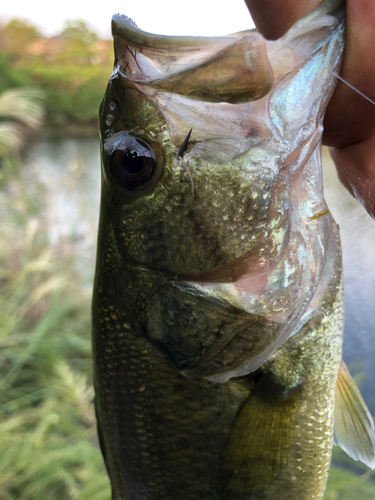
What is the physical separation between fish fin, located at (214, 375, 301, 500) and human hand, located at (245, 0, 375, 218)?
0.53 meters

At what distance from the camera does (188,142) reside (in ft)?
2.53

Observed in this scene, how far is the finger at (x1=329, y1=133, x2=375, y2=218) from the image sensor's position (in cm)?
90

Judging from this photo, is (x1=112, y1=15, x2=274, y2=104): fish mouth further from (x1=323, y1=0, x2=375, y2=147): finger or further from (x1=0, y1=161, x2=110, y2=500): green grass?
(x1=0, y1=161, x2=110, y2=500): green grass

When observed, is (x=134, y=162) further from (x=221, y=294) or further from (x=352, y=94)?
(x=352, y=94)

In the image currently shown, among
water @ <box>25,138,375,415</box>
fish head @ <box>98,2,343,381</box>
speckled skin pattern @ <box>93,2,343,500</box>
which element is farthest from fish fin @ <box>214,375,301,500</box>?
water @ <box>25,138,375,415</box>

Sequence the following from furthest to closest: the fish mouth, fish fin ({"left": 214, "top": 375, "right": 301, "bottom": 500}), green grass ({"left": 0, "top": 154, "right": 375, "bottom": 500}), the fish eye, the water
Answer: the water < green grass ({"left": 0, "top": 154, "right": 375, "bottom": 500}) < fish fin ({"left": 214, "top": 375, "right": 301, "bottom": 500}) < the fish eye < the fish mouth

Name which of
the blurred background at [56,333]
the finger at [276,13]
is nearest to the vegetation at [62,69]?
the blurred background at [56,333]

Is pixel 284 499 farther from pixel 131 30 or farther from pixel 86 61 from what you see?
pixel 86 61

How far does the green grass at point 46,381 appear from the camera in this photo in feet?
6.77

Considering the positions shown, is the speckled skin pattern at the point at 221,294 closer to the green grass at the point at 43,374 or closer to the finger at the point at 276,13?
the finger at the point at 276,13

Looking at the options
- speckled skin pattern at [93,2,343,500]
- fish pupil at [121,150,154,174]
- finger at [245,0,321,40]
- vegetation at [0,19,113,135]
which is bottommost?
speckled skin pattern at [93,2,343,500]

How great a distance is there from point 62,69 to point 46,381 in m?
22.1

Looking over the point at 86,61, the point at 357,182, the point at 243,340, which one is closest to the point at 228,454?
the point at 243,340

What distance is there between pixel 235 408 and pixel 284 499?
0.33 metres
